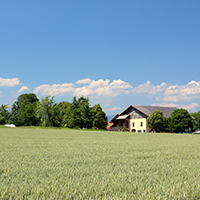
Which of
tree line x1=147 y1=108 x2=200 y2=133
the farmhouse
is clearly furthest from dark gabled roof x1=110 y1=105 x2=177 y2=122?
tree line x1=147 y1=108 x2=200 y2=133

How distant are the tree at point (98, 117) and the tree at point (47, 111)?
25.4 ft

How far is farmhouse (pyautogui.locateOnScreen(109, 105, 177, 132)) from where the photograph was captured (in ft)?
142

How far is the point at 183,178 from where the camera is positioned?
251 centimetres

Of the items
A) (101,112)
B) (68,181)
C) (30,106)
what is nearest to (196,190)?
(68,181)

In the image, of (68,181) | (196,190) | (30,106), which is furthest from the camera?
(30,106)

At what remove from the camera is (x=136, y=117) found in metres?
45.1

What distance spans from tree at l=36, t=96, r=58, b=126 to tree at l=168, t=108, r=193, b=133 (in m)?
22.0

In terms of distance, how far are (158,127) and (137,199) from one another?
3655 cm

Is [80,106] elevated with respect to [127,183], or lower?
elevated

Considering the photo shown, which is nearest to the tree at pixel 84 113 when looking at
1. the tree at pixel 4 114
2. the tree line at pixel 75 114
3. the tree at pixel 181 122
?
the tree line at pixel 75 114

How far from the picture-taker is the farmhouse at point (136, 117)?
43250mm

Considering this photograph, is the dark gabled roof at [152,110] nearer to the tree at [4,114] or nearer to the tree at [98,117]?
the tree at [98,117]

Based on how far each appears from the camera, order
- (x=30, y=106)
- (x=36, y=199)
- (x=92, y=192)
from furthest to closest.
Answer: (x=30, y=106) → (x=92, y=192) → (x=36, y=199)

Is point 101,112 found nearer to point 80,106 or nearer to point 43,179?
point 80,106
